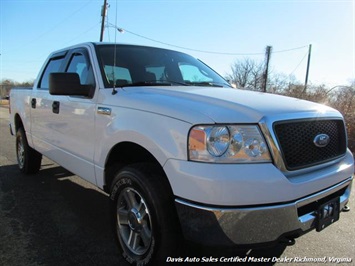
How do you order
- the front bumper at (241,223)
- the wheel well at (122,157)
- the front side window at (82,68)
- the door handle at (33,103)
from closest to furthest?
1. the front bumper at (241,223)
2. the wheel well at (122,157)
3. the front side window at (82,68)
4. the door handle at (33,103)

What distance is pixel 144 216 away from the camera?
103 inches

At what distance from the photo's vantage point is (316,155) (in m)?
2.49

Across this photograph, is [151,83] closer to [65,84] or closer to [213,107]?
[65,84]

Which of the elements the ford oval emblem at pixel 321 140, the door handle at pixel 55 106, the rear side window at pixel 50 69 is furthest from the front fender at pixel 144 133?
the rear side window at pixel 50 69

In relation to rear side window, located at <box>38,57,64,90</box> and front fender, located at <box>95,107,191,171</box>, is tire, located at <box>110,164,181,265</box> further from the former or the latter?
rear side window, located at <box>38,57,64,90</box>

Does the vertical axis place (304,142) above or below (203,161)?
above

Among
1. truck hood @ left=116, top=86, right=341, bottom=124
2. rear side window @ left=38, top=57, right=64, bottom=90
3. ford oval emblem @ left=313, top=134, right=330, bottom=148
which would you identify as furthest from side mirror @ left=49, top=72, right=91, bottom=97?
ford oval emblem @ left=313, top=134, right=330, bottom=148

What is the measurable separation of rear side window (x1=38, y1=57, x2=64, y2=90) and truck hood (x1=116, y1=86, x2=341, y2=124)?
2301 mm

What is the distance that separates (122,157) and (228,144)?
1276mm

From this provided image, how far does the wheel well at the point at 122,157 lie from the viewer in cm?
284

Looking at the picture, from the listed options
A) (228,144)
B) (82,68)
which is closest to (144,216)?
(228,144)

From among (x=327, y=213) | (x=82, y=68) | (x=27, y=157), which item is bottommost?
(x=27, y=157)

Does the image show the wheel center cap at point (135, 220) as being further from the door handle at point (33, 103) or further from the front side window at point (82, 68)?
the door handle at point (33, 103)

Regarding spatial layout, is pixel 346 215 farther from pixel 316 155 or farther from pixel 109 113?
pixel 109 113
